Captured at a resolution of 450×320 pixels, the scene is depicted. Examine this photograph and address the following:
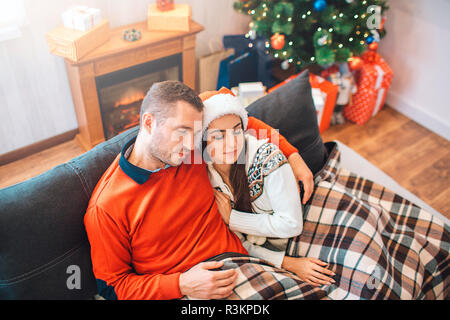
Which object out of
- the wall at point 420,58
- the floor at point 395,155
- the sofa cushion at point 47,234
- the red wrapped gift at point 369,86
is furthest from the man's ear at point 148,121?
the wall at point 420,58

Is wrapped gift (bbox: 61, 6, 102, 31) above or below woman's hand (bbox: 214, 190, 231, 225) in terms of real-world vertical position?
above

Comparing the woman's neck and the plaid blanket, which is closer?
the plaid blanket

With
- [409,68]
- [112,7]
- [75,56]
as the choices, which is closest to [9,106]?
[75,56]

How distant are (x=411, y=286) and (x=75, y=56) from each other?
1981 mm

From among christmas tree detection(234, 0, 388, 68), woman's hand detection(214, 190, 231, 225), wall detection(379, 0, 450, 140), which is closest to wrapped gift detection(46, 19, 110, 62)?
christmas tree detection(234, 0, 388, 68)

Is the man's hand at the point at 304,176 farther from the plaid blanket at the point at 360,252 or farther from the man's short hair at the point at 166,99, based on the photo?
the man's short hair at the point at 166,99

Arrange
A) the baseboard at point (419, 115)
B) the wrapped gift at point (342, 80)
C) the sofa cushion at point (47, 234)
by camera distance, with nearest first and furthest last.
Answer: the sofa cushion at point (47, 234)
the wrapped gift at point (342, 80)
the baseboard at point (419, 115)

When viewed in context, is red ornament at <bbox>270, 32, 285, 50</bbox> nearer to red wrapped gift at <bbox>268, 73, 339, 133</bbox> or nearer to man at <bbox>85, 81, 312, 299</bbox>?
red wrapped gift at <bbox>268, 73, 339, 133</bbox>

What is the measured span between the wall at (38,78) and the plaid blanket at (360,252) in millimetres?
1756

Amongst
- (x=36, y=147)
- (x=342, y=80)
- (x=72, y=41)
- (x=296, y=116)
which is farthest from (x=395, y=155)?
(x=36, y=147)

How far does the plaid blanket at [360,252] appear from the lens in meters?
1.25

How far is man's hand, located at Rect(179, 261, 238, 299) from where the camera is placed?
1.14 m

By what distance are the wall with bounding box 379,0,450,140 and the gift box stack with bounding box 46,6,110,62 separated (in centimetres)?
217
